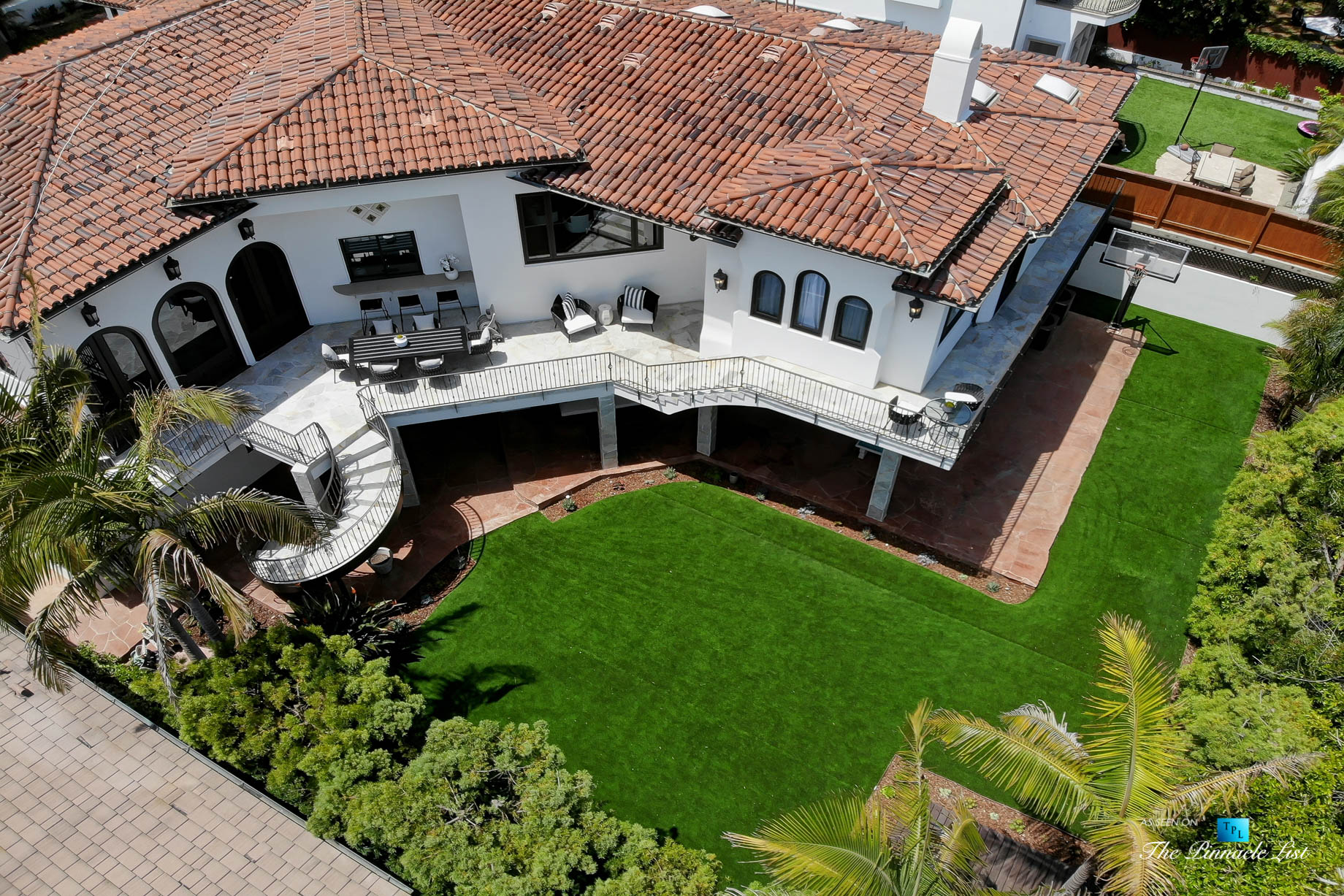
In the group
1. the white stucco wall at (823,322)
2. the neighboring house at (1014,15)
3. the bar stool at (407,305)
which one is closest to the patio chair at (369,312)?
the bar stool at (407,305)

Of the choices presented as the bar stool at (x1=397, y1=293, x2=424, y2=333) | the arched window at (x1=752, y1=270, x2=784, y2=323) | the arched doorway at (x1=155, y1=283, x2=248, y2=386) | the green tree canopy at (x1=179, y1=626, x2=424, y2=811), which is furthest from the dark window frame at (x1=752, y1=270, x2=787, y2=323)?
the arched doorway at (x1=155, y1=283, x2=248, y2=386)

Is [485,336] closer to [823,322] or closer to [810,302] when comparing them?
[810,302]

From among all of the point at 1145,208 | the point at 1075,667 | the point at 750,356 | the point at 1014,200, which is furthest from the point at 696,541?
the point at 1145,208

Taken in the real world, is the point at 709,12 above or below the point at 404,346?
above

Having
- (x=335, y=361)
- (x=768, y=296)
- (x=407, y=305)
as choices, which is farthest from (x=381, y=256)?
(x=768, y=296)

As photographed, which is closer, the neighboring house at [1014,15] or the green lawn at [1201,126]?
the neighboring house at [1014,15]

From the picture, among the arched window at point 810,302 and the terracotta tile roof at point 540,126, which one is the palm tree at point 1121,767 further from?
the arched window at point 810,302

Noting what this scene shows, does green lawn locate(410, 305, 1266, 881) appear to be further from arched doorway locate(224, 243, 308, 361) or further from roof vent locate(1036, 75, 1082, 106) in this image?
roof vent locate(1036, 75, 1082, 106)
